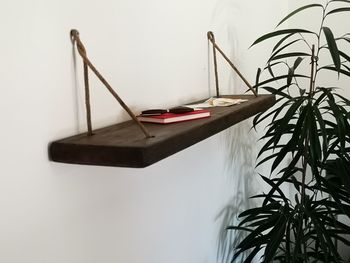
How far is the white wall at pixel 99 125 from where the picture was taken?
875 millimetres

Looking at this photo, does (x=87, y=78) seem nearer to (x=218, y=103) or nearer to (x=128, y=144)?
(x=128, y=144)

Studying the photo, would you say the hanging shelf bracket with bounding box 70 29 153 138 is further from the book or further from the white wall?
the book

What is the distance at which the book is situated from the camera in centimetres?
112

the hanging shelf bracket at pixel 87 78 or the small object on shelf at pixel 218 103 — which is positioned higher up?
the hanging shelf bracket at pixel 87 78

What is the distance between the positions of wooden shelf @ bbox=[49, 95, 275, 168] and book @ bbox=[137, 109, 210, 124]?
0.06 feet

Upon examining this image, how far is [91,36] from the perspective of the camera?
1.06 metres

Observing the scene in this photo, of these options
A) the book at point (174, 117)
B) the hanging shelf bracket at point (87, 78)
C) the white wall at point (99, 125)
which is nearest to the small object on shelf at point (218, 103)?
the white wall at point (99, 125)

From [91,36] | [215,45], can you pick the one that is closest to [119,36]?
[91,36]

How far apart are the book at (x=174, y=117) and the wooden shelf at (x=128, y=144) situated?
20 millimetres

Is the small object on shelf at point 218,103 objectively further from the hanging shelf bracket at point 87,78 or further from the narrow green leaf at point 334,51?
the hanging shelf bracket at point 87,78

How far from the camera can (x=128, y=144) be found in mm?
880

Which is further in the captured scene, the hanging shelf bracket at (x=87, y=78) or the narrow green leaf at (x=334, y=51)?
the narrow green leaf at (x=334, y=51)

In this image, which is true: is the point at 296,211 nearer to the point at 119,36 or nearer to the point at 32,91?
the point at 119,36

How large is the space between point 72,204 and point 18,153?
0.69 feet
